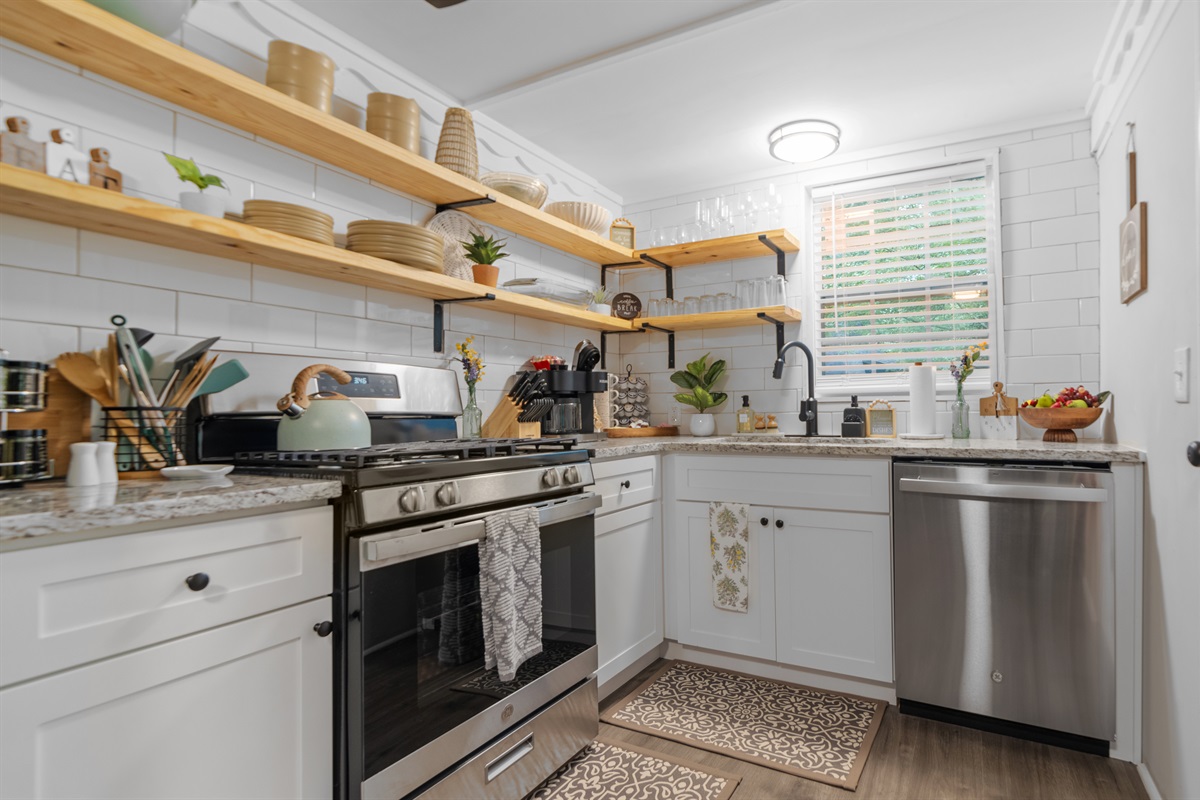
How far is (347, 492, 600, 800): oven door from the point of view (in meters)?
1.38

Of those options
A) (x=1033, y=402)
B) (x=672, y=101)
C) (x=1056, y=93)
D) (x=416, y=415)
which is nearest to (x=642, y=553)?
(x=416, y=415)

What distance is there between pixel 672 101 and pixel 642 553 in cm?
183

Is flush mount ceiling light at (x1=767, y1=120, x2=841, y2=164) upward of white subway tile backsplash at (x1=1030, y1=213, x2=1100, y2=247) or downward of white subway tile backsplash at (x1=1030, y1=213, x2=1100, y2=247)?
upward

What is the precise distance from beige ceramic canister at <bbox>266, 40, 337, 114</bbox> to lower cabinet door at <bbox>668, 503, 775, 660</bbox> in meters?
1.98

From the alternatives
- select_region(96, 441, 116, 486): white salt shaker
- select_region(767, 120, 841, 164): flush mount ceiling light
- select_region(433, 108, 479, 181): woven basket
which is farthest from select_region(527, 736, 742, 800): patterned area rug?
select_region(767, 120, 841, 164): flush mount ceiling light

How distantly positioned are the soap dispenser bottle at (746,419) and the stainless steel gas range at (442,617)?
56.1 inches

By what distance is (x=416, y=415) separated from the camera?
7.60 feet

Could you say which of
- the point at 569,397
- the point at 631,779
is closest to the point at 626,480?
the point at 569,397

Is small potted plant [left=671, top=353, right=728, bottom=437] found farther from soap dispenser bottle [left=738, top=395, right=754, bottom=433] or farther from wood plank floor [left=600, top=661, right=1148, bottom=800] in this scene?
wood plank floor [left=600, top=661, right=1148, bottom=800]

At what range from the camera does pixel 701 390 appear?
3361 millimetres

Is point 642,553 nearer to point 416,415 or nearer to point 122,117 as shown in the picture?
point 416,415

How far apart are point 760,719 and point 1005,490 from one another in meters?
1.13

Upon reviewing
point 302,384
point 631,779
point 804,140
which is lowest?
point 631,779

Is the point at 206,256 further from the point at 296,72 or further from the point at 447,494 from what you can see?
the point at 447,494
